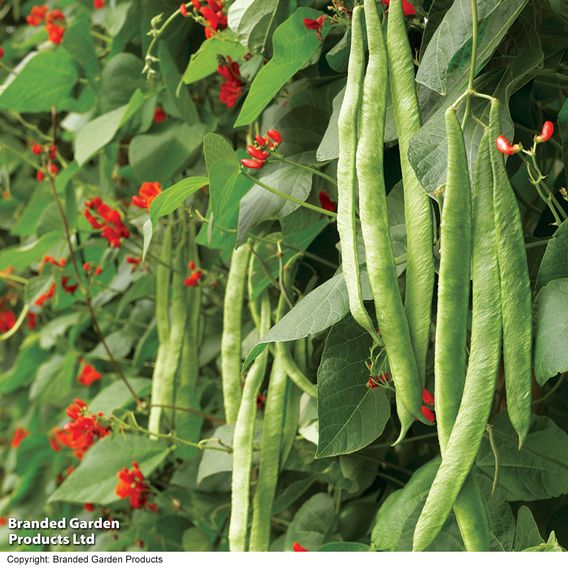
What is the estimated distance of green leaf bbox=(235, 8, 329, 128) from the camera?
93 centimetres

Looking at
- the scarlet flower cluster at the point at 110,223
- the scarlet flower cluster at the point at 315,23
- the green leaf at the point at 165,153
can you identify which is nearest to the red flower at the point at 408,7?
the scarlet flower cluster at the point at 315,23

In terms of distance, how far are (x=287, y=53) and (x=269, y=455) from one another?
466 mm

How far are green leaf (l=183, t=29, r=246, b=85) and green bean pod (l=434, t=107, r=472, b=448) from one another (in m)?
0.52

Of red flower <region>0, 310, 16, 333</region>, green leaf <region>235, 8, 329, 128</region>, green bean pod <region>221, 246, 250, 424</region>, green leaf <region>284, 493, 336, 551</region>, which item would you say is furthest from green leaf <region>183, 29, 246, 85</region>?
red flower <region>0, 310, 16, 333</region>

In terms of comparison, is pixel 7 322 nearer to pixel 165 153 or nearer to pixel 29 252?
pixel 29 252

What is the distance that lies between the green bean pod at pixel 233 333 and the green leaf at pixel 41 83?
0.61 meters

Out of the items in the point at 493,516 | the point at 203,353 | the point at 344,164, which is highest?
the point at 344,164

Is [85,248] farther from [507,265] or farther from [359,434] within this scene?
[507,265]

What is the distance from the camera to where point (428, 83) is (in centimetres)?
69

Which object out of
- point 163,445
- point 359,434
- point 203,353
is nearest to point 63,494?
point 163,445

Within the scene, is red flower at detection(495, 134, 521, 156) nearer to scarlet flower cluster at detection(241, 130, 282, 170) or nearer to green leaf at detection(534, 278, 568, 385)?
green leaf at detection(534, 278, 568, 385)

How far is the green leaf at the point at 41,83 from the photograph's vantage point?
146 cm

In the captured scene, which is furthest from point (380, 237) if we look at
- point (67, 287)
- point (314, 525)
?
point (67, 287)

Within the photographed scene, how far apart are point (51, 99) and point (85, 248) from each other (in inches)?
12.3
